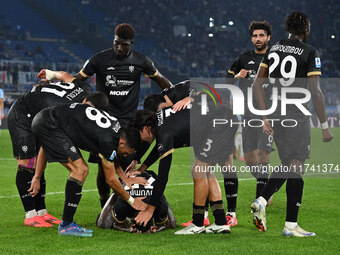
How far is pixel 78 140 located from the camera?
233 inches

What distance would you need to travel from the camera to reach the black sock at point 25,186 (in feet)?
21.7

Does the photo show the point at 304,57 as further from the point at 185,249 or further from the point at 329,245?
the point at 185,249

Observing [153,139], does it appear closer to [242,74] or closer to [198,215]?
[198,215]

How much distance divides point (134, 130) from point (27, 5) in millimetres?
39041

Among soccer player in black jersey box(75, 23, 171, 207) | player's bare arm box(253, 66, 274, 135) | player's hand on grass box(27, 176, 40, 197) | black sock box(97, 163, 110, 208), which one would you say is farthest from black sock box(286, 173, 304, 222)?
player's hand on grass box(27, 176, 40, 197)

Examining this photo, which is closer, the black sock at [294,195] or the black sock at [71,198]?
the black sock at [294,195]

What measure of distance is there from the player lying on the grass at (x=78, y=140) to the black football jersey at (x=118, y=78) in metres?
1.05

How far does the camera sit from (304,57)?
5656mm

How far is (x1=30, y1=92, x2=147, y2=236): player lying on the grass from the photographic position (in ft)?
18.7

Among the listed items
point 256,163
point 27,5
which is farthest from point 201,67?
point 256,163

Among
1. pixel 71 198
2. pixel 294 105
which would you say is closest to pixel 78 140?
pixel 71 198

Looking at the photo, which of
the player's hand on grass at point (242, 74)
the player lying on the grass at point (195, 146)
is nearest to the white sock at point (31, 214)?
the player lying on the grass at point (195, 146)

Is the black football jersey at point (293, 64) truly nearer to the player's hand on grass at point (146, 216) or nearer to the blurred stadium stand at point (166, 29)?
the player's hand on grass at point (146, 216)

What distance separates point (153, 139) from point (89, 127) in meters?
0.67
